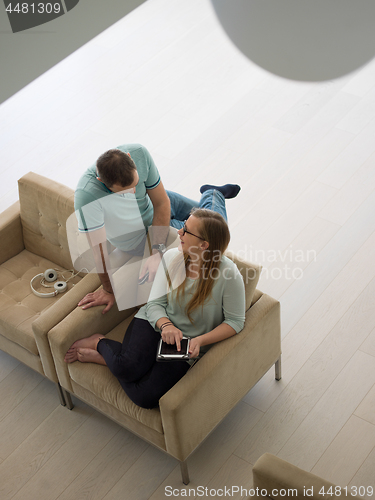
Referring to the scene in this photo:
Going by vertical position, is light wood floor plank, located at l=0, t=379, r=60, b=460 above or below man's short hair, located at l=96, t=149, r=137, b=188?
below

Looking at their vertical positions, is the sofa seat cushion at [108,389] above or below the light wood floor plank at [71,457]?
above

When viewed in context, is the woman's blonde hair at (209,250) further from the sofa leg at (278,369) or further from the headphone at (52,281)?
the headphone at (52,281)

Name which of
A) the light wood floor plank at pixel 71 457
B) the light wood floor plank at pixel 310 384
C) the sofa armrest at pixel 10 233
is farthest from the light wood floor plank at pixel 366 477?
the sofa armrest at pixel 10 233

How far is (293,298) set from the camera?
299cm

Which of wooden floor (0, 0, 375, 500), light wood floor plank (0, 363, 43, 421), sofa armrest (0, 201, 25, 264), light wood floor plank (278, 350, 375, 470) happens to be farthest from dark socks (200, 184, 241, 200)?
light wood floor plank (0, 363, 43, 421)

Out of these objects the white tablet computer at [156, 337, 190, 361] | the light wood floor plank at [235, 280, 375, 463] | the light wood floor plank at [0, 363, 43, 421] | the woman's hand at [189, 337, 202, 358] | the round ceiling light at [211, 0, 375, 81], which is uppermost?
the round ceiling light at [211, 0, 375, 81]

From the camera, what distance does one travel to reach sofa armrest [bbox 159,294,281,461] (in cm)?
198

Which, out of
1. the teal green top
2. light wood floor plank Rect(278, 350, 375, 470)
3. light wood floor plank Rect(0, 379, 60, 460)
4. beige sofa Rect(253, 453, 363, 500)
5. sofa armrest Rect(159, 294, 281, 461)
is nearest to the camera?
beige sofa Rect(253, 453, 363, 500)

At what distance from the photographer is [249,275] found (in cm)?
222

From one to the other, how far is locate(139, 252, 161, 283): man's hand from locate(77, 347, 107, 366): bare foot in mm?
395

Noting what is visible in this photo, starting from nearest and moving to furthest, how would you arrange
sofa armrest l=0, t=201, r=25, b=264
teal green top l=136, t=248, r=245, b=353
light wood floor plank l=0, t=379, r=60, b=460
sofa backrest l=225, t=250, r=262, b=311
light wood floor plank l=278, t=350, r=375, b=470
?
teal green top l=136, t=248, r=245, b=353 < sofa backrest l=225, t=250, r=262, b=311 < light wood floor plank l=278, t=350, r=375, b=470 < light wood floor plank l=0, t=379, r=60, b=460 < sofa armrest l=0, t=201, r=25, b=264

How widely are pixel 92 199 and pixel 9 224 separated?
0.79 metres

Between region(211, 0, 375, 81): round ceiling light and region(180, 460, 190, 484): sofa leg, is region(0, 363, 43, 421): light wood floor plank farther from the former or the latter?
region(211, 0, 375, 81): round ceiling light

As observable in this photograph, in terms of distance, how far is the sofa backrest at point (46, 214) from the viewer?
8.67ft
